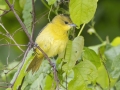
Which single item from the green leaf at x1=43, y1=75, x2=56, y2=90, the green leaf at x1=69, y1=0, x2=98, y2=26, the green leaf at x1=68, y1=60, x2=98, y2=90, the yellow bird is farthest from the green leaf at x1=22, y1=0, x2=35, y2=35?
the green leaf at x1=69, y1=0, x2=98, y2=26

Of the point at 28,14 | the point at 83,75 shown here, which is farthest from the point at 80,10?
the point at 28,14

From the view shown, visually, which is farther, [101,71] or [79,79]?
[101,71]

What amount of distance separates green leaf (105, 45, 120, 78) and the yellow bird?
0.86 feet

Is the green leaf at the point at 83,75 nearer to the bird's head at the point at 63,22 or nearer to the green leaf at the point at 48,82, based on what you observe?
the green leaf at the point at 48,82

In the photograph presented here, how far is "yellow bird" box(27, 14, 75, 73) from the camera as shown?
2181 millimetres

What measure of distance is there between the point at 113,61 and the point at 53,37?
484 millimetres

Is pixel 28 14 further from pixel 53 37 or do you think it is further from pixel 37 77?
pixel 37 77

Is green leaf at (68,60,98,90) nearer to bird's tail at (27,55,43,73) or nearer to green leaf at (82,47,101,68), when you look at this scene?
green leaf at (82,47,101,68)

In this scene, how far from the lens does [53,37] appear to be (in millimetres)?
2289

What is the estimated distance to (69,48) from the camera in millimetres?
1745

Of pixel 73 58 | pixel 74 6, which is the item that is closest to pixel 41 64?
pixel 73 58

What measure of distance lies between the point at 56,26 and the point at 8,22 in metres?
2.10

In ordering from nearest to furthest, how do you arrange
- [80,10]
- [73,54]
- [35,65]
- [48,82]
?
[80,10], [73,54], [48,82], [35,65]

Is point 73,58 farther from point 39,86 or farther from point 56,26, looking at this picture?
point 56,26
